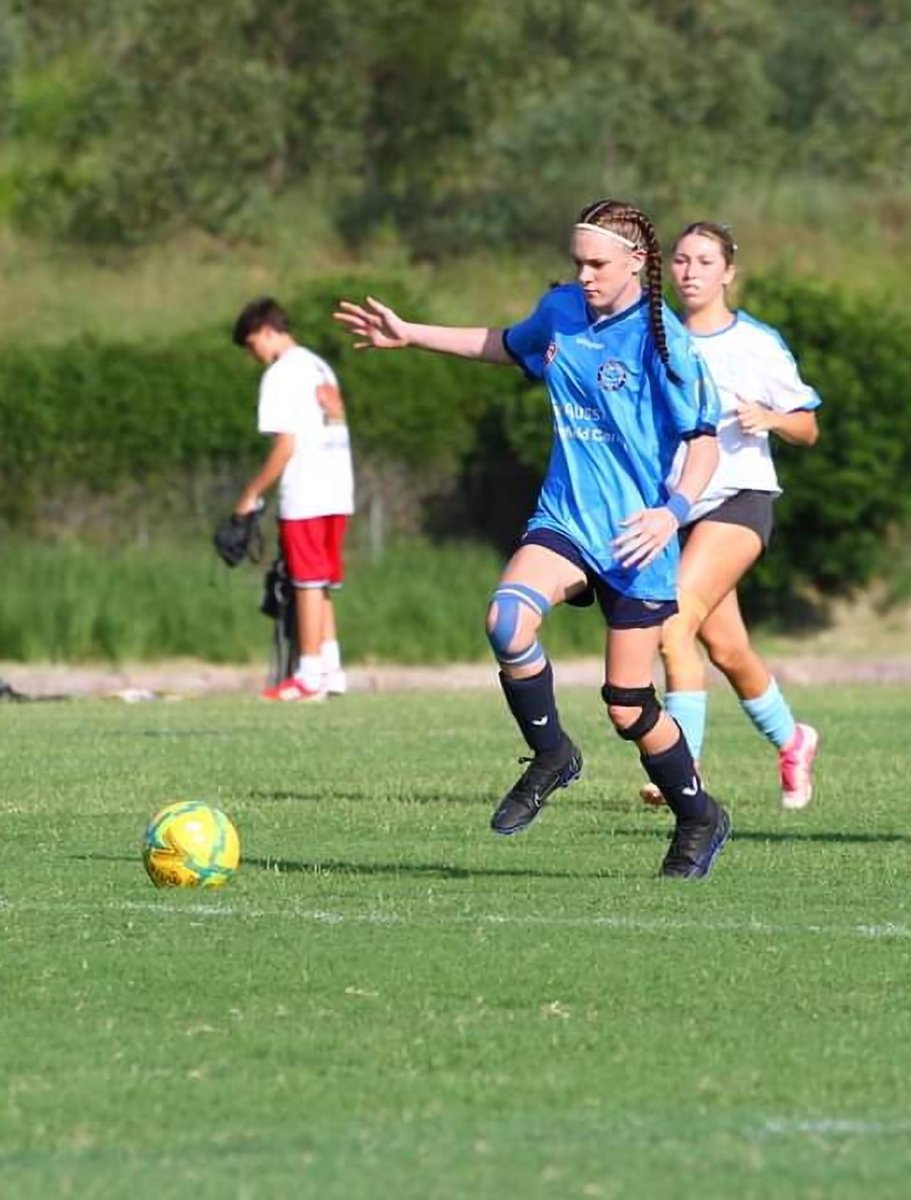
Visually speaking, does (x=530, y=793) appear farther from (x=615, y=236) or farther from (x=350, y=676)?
(x=350, y=676)

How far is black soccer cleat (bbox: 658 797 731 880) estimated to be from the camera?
8617 mm

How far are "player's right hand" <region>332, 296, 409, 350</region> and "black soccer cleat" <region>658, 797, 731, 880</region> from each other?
1916mm

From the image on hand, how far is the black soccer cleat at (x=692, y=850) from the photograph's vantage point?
8.62 m

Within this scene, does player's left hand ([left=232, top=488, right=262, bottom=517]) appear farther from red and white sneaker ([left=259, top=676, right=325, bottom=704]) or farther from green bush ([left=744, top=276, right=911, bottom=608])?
green bush ([left=744, top=276, right=911, bottom=608])

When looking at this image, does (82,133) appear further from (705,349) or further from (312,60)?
(705,349)

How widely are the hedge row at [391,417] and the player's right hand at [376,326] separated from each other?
1590cm

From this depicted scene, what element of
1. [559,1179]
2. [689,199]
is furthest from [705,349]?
[689,199]

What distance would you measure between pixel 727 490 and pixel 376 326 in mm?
2211

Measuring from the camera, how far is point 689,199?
111 feet

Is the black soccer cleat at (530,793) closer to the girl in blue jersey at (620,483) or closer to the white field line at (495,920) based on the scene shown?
the girl in blue jersey at (620,483)

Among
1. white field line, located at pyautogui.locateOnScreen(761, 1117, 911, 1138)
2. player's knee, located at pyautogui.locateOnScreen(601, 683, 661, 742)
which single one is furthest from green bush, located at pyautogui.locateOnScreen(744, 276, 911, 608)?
white field line, located at pyautogui.locateOnScreen(761, 1117, 911, 1138)

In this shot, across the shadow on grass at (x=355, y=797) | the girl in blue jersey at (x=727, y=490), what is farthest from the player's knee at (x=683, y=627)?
the shadow on grass at (x=355, y=797)

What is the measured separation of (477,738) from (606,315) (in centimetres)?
633

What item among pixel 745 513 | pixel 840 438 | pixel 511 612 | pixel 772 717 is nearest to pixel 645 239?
pixel 511 612
